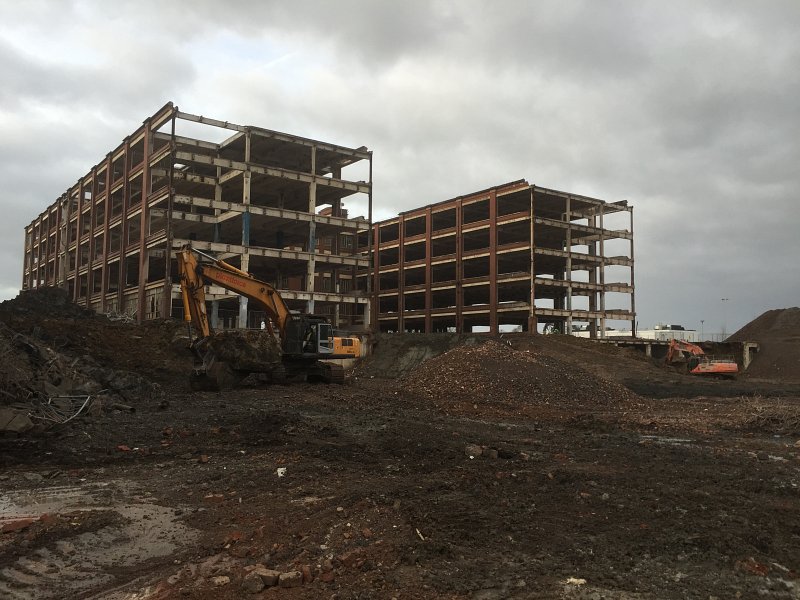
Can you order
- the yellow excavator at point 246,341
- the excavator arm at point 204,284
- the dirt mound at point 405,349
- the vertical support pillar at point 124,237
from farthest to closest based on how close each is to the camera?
the vertical support pillar at point 124,237
the dirt mound at point 405,349
the excavator arm at point 204,284
the yellow excavator at point 246,341

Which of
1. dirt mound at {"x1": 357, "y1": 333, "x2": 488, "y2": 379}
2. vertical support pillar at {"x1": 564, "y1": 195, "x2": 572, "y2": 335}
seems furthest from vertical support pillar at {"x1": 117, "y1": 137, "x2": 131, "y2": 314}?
vertical support pillar at {"x1": 564, "y1": 195, "x2": 572, "y2": 335}

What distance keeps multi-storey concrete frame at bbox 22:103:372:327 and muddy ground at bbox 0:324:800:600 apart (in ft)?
105

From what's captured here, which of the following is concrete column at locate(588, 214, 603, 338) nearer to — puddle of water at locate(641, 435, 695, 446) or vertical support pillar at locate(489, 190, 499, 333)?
vertical support pillar at locate(489, 190, 499, 333)

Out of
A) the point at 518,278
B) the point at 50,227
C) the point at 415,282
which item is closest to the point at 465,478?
the point at 518,278

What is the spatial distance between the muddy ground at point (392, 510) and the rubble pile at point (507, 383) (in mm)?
6627

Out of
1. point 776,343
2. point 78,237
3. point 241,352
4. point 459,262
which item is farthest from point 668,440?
point 78,237

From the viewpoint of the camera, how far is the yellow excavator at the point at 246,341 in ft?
61.9

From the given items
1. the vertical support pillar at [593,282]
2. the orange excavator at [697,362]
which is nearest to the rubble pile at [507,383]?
the orange excavator at [697,362]

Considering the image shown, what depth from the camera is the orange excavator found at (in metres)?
34.4

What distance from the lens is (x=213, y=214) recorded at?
49.7 m

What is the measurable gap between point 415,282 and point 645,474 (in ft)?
190

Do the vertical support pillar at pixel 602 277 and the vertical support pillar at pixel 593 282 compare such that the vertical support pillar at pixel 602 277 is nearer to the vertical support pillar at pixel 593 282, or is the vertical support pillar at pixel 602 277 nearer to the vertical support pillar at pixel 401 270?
the vertical support pillar at pixel 593 282

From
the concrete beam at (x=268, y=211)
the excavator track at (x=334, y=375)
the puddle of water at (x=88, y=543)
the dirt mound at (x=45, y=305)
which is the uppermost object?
the concrete beam at (x=268, y=211)

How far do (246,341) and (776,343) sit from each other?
47.9 metres
